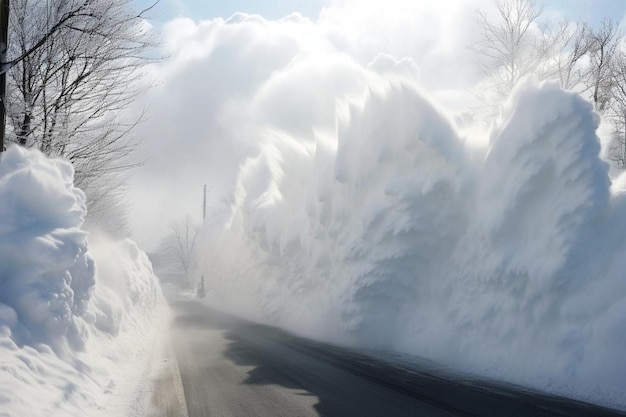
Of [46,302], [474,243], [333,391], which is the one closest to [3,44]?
[46,302]

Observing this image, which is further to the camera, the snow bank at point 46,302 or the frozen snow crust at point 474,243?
the frozen snow crust at point 474,243

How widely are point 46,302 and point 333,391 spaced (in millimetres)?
4404

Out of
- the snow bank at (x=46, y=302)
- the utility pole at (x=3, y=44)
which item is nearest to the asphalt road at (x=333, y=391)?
the snow bank at (x=46, y=302)

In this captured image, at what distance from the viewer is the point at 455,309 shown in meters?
12.3

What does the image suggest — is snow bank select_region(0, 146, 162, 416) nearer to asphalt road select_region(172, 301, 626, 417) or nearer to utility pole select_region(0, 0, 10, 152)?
utility pole select_region(0, 0, 10, 152)

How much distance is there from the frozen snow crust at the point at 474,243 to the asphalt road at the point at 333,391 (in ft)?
5.24

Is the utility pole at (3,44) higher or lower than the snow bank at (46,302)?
higher

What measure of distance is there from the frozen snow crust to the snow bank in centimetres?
739

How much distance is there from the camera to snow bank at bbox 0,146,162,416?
18.4 ft

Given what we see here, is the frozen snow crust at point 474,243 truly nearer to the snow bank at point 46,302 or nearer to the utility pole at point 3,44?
the snow bank at point 46,302

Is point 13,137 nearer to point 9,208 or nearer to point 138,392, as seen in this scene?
point 9,208

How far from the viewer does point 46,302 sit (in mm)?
6926

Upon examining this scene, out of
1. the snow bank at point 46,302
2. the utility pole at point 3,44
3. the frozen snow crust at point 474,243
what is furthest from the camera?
the frozen snow crust at point 474,243

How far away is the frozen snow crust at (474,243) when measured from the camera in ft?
30.6
